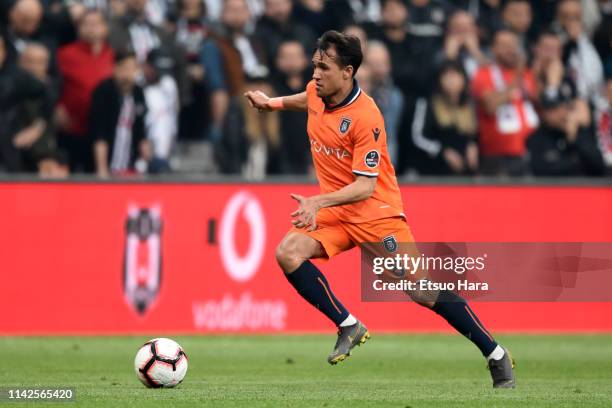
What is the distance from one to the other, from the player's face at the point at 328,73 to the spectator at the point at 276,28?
305 inches

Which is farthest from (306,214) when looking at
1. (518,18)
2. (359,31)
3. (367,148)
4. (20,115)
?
(518,18)

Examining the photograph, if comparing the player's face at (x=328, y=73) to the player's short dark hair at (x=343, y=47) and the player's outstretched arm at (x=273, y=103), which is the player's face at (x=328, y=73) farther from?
the player's outstretched arm at (x=273, y=103)

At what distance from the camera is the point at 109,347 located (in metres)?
13.9

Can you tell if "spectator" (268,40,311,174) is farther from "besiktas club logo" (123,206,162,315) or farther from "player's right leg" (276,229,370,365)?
"player's right leg" (276,229,370,365)

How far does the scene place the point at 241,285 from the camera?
15.7 m

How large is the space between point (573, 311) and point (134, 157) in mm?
6070

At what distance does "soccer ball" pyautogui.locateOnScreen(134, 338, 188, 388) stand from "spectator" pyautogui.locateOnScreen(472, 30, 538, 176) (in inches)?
353

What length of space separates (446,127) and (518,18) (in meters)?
2.93

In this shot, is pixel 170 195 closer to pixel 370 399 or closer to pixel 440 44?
pixel 440 44

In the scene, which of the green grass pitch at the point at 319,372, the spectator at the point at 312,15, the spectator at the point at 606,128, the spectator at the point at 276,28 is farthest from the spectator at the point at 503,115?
the green grass pitch at the point at 319,372

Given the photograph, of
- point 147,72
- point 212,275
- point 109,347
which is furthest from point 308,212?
point 147,72

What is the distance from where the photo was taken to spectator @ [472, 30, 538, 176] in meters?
17.5

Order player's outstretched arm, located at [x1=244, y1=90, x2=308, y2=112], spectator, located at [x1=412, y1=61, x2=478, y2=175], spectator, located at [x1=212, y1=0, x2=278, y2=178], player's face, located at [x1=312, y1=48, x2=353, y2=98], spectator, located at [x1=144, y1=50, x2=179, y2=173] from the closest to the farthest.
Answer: player's face, located at [x1=312, y1=48, x2=353, y2=98], player's outstretched arm, located at [x1=244, y1=90, x2=308, y2=112], spectator, located at [x1=144, y1=50, x2=179, y2=173], spectator, located at [x1=212, y1=0, x2=278, y2=178], spectator, located at [x1=412, y1=61, x2=478, y2=175]

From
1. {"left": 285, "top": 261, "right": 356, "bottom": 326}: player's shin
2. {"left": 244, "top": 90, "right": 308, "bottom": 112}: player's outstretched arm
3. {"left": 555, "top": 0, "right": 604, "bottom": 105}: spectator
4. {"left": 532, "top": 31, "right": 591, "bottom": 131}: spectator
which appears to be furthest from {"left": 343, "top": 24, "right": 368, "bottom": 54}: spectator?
{"left": 285, "top": 261, "right": 356, "bottom": 326}: player's shin
